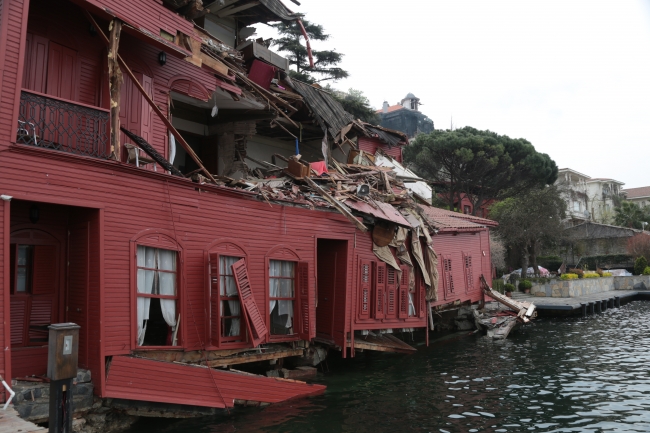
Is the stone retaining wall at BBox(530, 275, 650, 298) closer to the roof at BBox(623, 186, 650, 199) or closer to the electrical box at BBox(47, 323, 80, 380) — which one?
the electrical box at BBox(47, 323, 80, 380)

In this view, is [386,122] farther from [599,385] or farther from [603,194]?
[599,385]

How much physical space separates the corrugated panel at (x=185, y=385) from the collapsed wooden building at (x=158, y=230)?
31 millimetres

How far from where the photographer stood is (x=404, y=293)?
19.0 metres

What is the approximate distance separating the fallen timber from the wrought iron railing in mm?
20145

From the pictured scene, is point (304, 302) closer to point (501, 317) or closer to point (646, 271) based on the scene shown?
point (501, 317)

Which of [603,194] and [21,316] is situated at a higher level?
[603,194]

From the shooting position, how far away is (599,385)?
48.0 ft

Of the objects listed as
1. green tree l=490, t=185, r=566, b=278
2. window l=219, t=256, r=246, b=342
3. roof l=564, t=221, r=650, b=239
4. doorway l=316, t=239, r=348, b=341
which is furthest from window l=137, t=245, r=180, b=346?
roof l=564, t=221, r=650, b=239

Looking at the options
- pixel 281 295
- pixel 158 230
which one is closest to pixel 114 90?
pixel 158 230

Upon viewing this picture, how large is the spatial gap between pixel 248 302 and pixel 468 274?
1660 cm

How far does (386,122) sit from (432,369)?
76896 mm

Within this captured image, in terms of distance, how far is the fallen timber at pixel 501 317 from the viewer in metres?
24.6

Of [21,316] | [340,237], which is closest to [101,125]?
[21,316]

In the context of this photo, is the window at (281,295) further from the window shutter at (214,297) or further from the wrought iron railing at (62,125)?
the wrought iron railing at (62,125)
